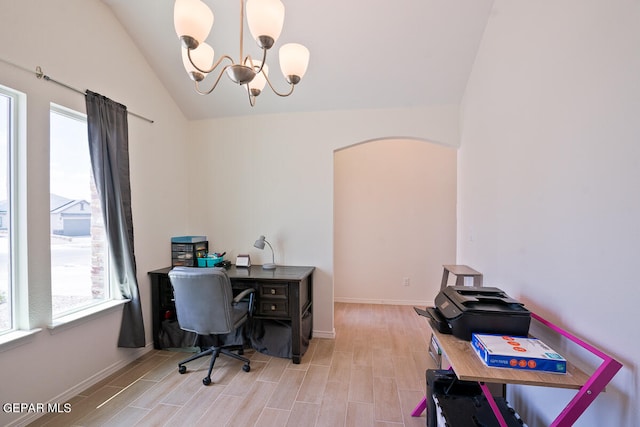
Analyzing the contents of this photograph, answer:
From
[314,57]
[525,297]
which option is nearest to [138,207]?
[314,57]

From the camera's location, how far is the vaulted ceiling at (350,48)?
2201 millimetres

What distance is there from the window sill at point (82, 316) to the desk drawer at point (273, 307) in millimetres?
1162

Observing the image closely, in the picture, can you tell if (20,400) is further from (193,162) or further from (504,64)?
(504,64)

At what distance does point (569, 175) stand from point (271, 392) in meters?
2.31

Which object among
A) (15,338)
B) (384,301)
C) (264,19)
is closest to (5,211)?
(15,338)

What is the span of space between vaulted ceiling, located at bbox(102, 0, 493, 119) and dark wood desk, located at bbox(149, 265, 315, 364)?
1.82 meters

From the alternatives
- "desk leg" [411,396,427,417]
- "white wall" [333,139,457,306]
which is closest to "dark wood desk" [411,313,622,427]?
"desk leg" [411,396,427,417]

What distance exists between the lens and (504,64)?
189 centimetres

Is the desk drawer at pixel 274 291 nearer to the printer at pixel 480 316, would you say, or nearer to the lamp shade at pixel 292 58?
the printer at pixel 480 316

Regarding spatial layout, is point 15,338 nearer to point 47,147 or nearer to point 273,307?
point 47,147

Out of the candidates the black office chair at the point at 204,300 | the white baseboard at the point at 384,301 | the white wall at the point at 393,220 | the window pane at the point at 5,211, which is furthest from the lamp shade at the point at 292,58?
A: the white baseboard at the point at 384,301

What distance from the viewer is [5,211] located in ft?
5.69

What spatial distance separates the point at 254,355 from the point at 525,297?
7.56ft

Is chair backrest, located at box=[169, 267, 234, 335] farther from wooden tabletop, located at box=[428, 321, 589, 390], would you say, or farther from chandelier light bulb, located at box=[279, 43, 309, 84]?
wooden tabletop, located at box=[428, 321, 589, 390]
